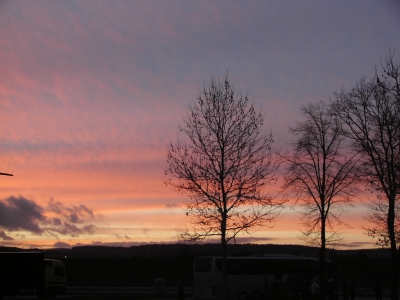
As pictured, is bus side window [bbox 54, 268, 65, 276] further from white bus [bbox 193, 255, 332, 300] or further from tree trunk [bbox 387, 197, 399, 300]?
tree trunk [bbox 387, 197, 399, 300]

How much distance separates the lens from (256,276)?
142 ft

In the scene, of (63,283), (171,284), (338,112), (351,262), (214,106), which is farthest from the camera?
(351,262)

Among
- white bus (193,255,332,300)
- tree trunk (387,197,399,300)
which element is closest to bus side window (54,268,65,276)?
white bus (193,255,332,300)

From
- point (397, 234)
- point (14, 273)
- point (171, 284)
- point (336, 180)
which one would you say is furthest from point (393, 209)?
point (171, 284)

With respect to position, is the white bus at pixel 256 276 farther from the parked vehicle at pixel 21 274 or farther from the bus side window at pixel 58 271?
the bus side window at pixel 58 271

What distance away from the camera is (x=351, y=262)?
3093 inches

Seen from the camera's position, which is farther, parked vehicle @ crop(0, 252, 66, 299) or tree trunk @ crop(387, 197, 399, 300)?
parked vehicle @ crop(0, 252, 66, 299)

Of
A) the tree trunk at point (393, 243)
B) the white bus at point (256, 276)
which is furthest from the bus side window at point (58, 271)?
the tree trunk at point (393, 243)

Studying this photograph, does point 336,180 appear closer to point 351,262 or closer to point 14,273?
point 14,273

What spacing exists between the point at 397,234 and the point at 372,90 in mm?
9035

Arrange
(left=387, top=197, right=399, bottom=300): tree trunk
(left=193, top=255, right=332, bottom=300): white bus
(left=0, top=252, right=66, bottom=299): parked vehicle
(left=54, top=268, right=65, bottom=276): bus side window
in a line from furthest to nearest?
(left=54, top=268, right=65, bottom=276): bus side window, (left=193, top=255, right=332, bottom=300): white bus, (left=0, top=252, right=66, bottom=299): parked vehicle, (left=387, top=197, right=399, bottom=300): tree trunk

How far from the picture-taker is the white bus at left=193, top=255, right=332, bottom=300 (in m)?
39.2

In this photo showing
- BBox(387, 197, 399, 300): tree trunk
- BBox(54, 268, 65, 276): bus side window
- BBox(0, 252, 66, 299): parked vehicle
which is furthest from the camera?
BBox(54, 268, 65, 276): bus side window

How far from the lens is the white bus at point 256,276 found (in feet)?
129
